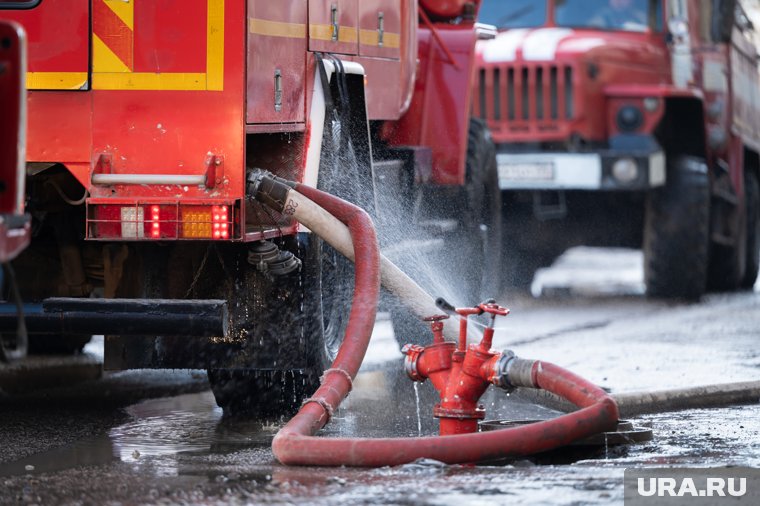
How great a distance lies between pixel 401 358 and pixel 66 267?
341cm

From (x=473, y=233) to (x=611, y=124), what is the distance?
15.7 ft

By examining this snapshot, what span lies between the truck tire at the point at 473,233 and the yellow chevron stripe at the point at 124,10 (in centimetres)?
345

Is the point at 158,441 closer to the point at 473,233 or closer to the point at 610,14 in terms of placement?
the point at 473,233

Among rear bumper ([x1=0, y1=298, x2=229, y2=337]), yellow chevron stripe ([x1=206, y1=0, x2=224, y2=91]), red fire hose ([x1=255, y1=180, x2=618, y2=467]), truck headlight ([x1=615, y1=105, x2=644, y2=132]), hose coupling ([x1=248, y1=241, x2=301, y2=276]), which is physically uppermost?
yellow chevron stripe ([x1=206, y1=0, x2=224, y2=91])

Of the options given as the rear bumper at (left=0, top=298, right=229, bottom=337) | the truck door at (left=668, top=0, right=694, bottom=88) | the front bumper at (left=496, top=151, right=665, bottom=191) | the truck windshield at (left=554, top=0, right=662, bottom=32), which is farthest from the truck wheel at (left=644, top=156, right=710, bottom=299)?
the rear bumper at (left=0, top=298, right=229, bottom=337)

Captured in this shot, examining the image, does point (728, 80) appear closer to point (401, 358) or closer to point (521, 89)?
point (521, 89)

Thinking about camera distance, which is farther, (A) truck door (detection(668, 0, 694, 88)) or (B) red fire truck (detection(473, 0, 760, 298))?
(A) truck door (detection(668, 0, 694, 88))

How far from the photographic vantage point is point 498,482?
490 cm

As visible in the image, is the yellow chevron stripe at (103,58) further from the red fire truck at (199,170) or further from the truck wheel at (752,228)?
the truck wheel at (752,228)

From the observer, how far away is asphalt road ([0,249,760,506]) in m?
4.82

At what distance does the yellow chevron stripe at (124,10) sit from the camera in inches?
219

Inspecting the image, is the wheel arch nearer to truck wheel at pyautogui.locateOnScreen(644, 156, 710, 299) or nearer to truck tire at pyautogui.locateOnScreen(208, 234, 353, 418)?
truck wheel at pyautogui.locateOnScreen(644, 156, 710, 299)

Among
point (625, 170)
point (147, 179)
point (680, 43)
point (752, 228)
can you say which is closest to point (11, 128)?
point (147, 179)

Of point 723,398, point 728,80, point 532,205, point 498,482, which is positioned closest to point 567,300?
point 532,205
